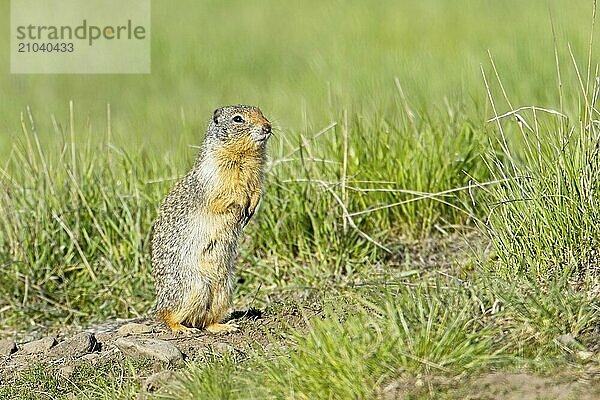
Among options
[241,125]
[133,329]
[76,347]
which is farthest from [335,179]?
[76,347]

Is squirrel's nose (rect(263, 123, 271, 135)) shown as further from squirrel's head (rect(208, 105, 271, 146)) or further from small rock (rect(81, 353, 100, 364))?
small rock (rect(81, 353, 100, 364))

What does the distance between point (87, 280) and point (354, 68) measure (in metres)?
5.31

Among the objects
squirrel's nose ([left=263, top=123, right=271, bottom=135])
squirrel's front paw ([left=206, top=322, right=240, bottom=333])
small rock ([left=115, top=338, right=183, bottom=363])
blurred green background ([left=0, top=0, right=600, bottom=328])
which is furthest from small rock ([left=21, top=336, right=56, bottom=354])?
squirrel's nose ([left=263, top=123, right=271, bottom=135])

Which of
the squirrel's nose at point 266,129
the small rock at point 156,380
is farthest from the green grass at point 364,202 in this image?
the squirrel's nose at point 266,129

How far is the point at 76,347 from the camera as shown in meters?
5.82

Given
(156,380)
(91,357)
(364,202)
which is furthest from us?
(364,202)

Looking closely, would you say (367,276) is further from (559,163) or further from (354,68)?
(354,68)

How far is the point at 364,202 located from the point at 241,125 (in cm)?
147

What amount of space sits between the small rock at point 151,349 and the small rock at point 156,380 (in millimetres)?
364

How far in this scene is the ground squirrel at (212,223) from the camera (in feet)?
19.5

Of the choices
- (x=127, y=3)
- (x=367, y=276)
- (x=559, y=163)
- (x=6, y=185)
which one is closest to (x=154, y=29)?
(x=127, y=3)

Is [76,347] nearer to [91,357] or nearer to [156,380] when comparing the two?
[91,357]

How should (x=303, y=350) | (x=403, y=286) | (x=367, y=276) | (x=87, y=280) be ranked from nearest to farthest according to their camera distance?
(x=303, y=350)
(x=403, y=286)
(x=367, y=276)
(x=87, y=280)

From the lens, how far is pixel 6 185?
25.0ft
